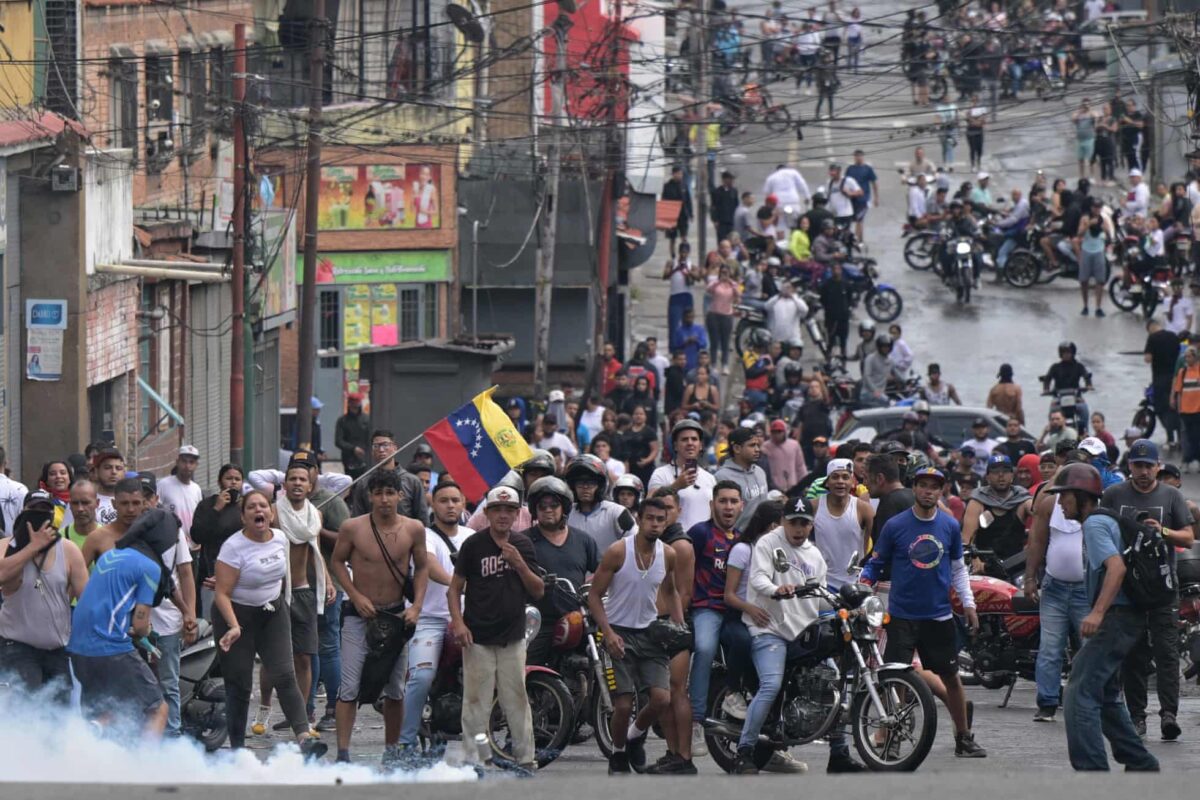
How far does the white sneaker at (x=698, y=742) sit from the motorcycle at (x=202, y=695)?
251 centimetres

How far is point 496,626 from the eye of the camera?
37.9 ft

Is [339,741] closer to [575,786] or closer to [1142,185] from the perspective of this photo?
[575,786]

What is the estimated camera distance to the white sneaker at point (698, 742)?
12804mm

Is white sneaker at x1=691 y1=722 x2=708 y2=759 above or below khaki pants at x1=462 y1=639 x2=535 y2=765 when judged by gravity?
below

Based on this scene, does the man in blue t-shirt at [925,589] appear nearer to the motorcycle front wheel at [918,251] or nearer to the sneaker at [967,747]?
the sneaker at [967,747]

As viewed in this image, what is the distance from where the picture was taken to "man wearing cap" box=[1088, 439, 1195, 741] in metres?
12.6

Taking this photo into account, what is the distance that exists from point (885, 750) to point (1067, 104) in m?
44.1

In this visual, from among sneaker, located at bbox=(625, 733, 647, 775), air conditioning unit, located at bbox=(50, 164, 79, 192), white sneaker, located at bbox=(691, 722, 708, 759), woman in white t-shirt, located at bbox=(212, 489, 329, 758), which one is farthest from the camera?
air conditioning unit, located at bbox=(50, 164, 79, 192)

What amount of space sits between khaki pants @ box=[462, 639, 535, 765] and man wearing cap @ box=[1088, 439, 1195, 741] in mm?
3267

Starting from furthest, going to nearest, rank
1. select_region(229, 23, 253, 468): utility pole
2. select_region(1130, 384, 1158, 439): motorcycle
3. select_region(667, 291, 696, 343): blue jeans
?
select_region(667, 291, 696, 343): blue jeans
select_region(1130, 384, 1158, 439): motorcycle
select_region(229, 23, 253, 468): utility pole

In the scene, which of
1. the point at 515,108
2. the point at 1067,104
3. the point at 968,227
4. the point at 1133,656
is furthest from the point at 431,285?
the point at 1133,656

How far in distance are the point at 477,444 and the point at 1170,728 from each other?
622 centimetres

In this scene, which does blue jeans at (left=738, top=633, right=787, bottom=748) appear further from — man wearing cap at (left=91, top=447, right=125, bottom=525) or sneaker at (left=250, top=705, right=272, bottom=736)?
man wearing cap at (left=91, top=447, right=125, bottom=525)

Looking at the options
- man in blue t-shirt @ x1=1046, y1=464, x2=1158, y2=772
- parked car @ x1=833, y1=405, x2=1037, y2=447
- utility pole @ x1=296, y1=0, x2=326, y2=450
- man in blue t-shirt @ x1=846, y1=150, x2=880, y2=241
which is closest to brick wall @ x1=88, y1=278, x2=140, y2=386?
utility pole @ x1=296, y1=0, x2=326, y2=450
